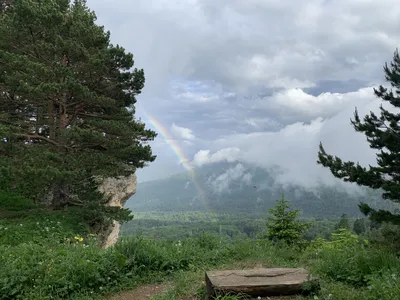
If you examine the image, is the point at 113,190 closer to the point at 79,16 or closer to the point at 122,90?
the point at 122,90

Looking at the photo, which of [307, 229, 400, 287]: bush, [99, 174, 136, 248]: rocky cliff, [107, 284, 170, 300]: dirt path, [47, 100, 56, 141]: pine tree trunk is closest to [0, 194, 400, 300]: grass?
[307, 229, 400, 287]: bush

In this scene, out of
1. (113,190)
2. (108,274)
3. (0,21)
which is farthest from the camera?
(113,190)

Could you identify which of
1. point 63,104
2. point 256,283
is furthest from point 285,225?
point 63,104

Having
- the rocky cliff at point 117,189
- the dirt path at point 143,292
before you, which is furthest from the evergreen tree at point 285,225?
the rocky cliff at point 117,189

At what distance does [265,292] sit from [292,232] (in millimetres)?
7322

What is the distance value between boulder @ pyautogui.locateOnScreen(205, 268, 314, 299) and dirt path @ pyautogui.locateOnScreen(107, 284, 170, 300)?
1132 millimetres

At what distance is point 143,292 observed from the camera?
5.45 meters

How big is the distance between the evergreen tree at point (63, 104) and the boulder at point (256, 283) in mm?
8443

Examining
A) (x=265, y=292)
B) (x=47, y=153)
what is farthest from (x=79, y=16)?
(x=265, y=292)

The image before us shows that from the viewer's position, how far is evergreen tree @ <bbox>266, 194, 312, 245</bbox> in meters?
11.6

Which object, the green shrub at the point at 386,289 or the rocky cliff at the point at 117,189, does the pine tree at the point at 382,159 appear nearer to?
the green shrub at the point at 386,289

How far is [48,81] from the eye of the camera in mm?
12547

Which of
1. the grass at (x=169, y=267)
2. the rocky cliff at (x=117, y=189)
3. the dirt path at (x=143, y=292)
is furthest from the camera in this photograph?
the rocky cliff at (x=117, y=189)

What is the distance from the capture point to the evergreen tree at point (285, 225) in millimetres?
11578
